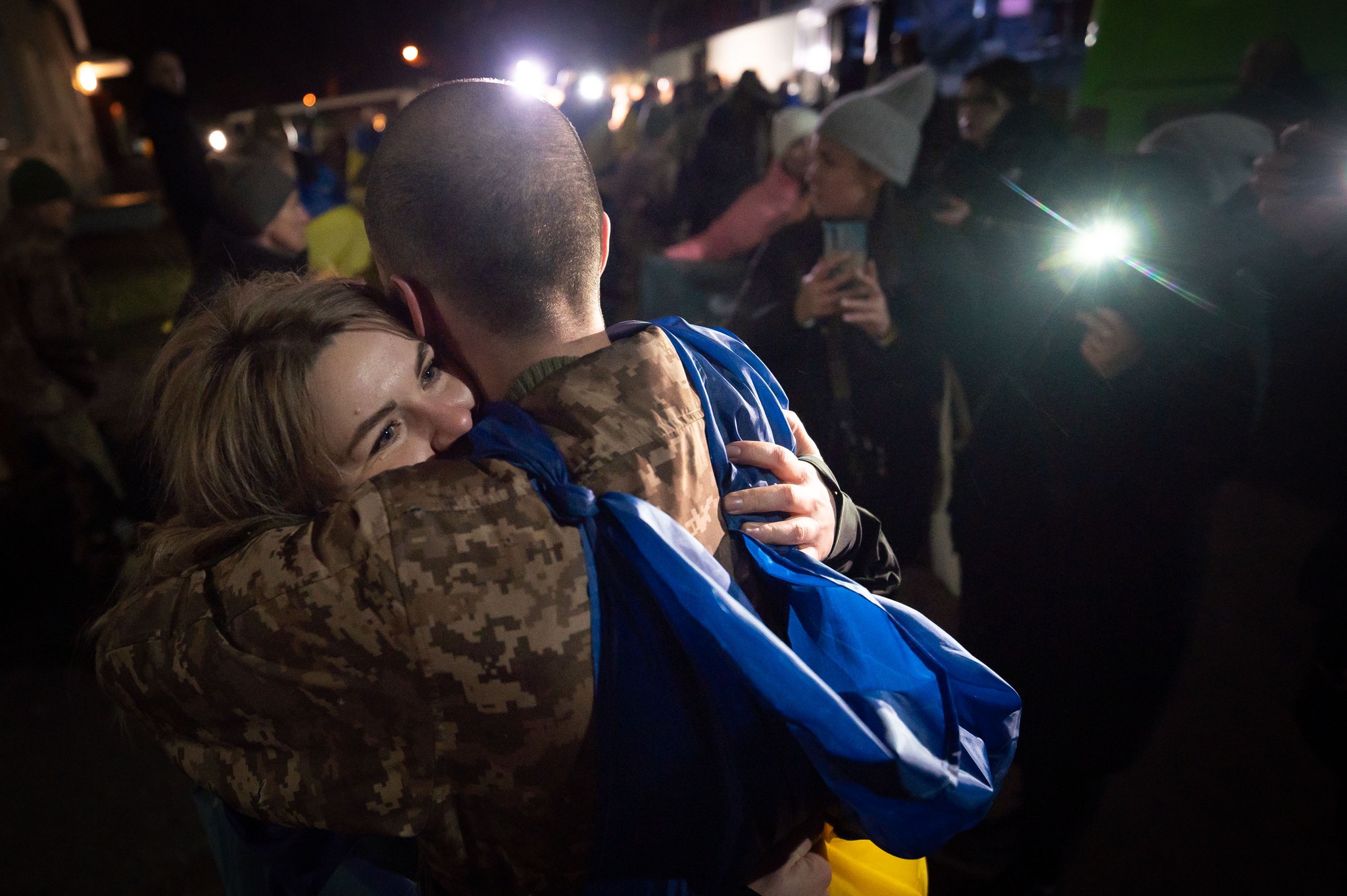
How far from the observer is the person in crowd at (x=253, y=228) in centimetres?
276

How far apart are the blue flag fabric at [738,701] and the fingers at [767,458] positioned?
1.1 inches

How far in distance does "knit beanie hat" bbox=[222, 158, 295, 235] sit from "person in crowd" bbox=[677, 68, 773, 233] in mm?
3013

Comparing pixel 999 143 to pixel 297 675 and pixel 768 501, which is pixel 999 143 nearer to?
pixel 768 501

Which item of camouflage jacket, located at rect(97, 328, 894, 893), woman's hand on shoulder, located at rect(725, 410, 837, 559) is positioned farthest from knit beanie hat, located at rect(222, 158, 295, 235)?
woman's hand on shoulder, located at rect(725, 410, 837, 559)

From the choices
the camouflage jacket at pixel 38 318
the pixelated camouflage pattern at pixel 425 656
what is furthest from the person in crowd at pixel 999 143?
the camouflage jacket at pixel 38 318

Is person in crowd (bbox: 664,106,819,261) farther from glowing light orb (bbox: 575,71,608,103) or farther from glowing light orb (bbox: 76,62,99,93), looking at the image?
glowing light orb (bbox: 76,62,99,93)

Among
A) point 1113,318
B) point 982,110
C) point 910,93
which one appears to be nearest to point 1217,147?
point 910,93

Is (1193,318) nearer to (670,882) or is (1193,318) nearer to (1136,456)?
(1136,456)

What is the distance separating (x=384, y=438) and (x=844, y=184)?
2082mm

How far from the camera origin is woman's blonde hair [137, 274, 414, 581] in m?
1.14

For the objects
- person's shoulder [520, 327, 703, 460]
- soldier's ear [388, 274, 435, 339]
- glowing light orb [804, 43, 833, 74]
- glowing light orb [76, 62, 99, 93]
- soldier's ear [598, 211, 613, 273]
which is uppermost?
glowing light orb [76, 62, 99, 93]

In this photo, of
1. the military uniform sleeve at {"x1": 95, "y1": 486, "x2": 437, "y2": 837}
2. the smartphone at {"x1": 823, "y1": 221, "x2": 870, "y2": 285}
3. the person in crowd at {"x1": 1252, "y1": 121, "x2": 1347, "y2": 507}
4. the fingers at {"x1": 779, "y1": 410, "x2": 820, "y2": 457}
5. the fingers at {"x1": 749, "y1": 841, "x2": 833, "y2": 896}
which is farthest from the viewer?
the smartphone at {"x1": 823, "y1": 221, "x2": 870, "y2": 285}

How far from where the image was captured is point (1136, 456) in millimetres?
1983

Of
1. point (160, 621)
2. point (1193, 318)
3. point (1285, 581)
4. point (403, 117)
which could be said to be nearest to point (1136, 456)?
point (1193, 318)
